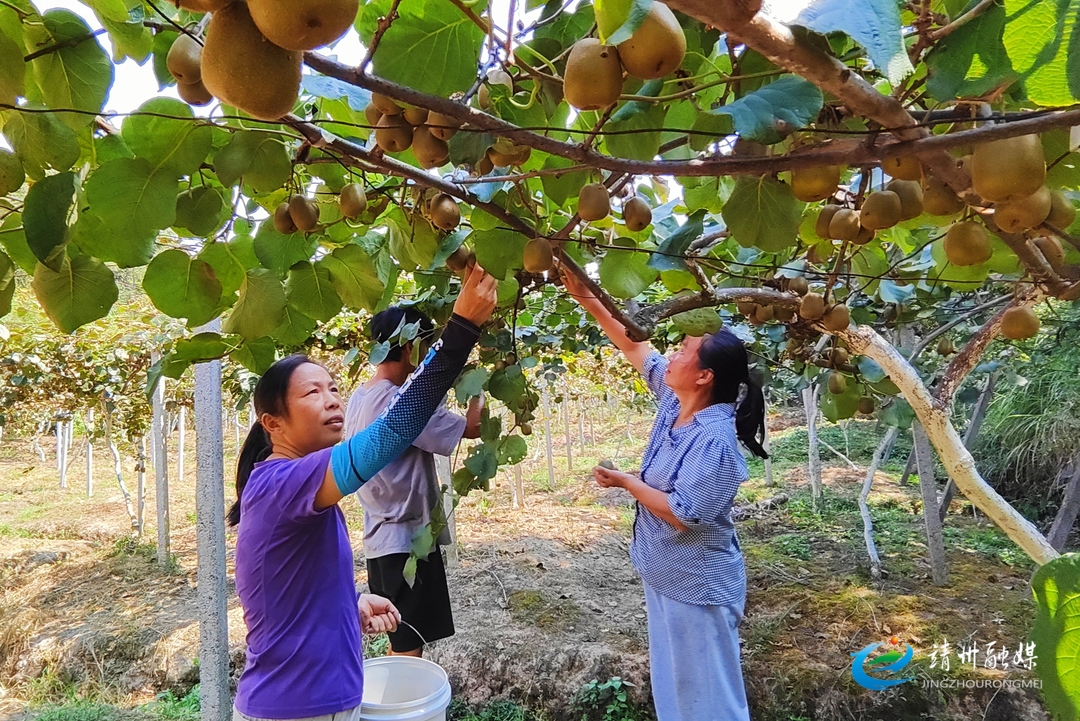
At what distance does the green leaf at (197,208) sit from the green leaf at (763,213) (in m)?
0.64

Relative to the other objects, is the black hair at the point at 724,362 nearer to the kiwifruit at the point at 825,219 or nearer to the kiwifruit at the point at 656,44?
the kiwifruit at the point at 825,219

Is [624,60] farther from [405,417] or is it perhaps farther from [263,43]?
[405,417]

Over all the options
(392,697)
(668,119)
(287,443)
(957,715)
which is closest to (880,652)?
(957,715)

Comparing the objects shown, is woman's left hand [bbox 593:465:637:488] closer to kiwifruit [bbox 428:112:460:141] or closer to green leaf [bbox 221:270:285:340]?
green leaf [bbox 221:270:285:340]

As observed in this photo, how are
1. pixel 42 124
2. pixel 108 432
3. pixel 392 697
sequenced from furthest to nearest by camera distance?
pixel 108 432 → pixel 392 697 → pixel 42 124

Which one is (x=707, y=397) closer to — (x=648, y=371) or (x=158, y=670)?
(x=648, y=371)

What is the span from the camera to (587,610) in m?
4.20

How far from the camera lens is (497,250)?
1.03 metres

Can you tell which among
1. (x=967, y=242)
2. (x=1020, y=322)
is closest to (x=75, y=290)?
(x=967, y=242)

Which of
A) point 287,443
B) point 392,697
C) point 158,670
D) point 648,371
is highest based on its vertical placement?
point 648,371

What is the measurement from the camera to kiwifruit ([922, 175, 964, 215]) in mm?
700

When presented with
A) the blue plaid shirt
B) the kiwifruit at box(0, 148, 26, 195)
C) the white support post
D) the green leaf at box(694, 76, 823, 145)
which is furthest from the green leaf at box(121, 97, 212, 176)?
the white support post

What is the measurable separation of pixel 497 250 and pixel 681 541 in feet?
4.32

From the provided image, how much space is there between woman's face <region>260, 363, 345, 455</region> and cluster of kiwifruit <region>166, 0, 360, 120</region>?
1.11 m
